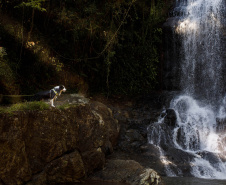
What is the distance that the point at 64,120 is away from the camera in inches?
245

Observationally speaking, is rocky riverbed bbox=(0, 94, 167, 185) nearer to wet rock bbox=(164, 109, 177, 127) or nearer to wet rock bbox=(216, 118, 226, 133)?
wet rock bbox=(164, 109, 177, 127)

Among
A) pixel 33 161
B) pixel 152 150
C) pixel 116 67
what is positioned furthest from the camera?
pixel 116 67

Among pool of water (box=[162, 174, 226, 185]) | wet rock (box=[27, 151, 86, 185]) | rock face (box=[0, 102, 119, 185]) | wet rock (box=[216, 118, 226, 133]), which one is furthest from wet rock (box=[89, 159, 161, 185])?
wet rock (box=[216, 118, 226, 133])

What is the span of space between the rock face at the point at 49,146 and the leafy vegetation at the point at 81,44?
3.85 meters

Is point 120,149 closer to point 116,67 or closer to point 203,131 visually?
point 203,131

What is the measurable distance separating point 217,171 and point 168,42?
10.3 metres

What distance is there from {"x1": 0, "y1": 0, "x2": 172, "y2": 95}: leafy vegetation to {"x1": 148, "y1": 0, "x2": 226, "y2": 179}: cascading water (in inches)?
88.9

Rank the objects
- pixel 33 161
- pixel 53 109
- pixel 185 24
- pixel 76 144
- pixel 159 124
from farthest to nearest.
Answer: pixel 185 24 < pixel 159 124 < pixel 76 144 < pixel 53 109 < pixel 33 161

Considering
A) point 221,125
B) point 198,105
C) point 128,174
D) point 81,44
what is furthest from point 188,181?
point 81,44

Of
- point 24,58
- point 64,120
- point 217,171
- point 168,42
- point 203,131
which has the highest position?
point 168,42

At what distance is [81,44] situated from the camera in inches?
484

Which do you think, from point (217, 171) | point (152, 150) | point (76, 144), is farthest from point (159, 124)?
point (76, 144)

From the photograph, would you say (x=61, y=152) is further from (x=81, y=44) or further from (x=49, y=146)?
(x=81, y=44)

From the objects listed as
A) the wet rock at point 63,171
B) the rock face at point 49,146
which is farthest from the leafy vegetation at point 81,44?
the wet rock at point 63,171
